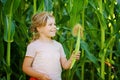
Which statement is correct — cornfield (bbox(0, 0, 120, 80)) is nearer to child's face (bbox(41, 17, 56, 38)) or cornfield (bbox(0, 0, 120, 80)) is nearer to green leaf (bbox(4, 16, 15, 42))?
green leaf (bbox(4, 16, 15, 42))

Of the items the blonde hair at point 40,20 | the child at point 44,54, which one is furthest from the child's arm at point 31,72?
the blonde hair at point 40,20

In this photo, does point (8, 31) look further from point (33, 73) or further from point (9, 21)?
point (33, 73)

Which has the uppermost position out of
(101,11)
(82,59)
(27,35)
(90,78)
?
(101,11)

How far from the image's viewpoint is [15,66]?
246cm

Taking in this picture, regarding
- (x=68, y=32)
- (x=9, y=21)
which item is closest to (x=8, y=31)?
(x=9, y=21)

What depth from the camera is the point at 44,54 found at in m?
1.80

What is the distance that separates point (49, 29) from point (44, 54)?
5.1 inches

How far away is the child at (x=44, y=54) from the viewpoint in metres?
1.80

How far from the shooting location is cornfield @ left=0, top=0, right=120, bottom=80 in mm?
2117

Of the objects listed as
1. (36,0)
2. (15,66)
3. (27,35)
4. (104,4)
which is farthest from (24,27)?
(104,4)

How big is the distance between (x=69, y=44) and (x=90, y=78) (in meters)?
0.49

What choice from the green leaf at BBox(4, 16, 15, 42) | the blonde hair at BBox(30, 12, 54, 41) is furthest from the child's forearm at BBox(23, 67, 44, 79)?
the green leaf at BBox(4, 16, 15, 42)

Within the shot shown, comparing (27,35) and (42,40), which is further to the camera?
(27,35)

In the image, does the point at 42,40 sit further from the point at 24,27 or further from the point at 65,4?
the point at 65,4
